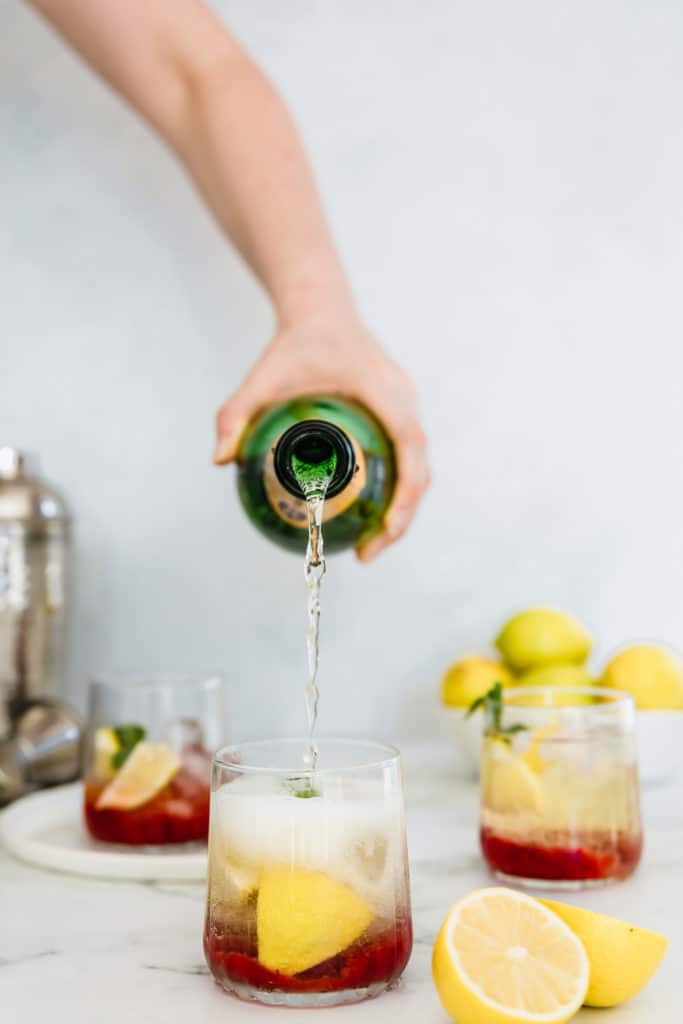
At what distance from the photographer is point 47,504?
4.47 feet

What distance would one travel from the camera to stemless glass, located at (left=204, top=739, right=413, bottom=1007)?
2.09 feet

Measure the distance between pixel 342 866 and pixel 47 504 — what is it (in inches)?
32.8

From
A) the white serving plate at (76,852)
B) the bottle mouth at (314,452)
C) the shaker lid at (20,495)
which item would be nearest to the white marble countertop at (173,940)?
the white serving plate at (76,852)

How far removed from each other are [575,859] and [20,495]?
2.63 feet

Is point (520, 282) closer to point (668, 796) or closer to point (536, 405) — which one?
point (536, 405)

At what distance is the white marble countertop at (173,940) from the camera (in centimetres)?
65

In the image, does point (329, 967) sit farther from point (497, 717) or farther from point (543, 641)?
point (543, 641)

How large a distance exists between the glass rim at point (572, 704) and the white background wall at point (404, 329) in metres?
0.61

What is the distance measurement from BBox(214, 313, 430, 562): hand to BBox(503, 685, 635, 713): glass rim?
19 centimetres

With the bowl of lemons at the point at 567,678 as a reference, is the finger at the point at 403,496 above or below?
above

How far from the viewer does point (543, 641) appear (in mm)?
1284

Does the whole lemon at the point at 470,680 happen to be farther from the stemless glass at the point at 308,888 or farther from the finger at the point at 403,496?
the stemless glass at the point at 308,888

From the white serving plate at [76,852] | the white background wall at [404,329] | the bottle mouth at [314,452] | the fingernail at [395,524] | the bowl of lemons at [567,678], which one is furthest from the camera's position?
the white background wall at [404,329]

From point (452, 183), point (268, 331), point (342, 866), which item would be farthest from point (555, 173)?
point (342, 866)
